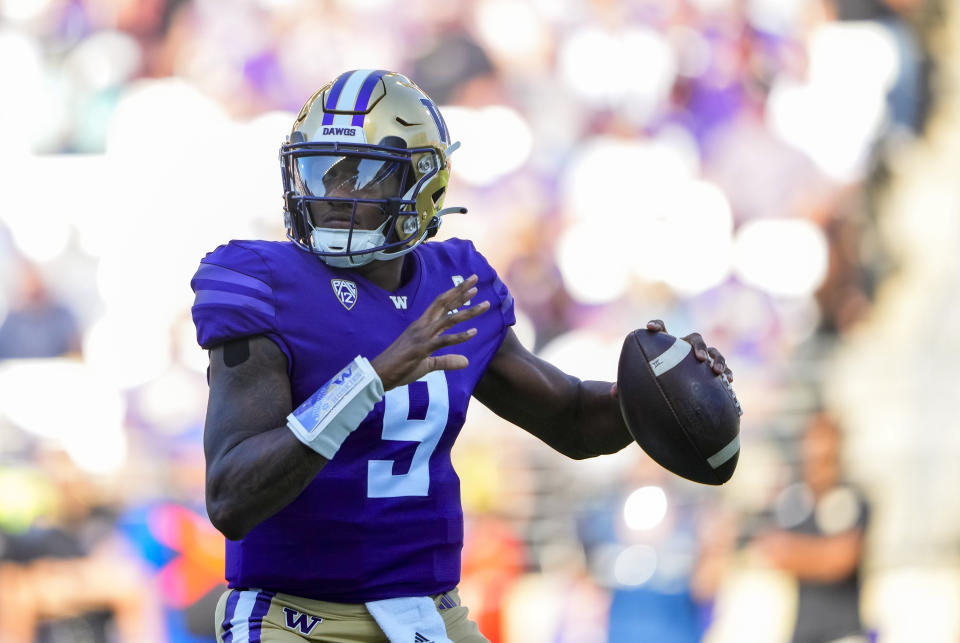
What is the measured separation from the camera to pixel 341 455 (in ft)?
7.39

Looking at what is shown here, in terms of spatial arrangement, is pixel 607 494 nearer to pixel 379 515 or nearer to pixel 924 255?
pixel 924 255

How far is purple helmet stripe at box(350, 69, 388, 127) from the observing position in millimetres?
2434

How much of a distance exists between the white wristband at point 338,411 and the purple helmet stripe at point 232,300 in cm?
23

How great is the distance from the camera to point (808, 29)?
5.67m

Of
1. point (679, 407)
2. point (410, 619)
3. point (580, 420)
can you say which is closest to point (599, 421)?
point (580, 420)

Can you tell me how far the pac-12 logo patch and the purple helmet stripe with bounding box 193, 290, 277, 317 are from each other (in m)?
0.16

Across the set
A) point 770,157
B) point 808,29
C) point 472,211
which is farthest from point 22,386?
point 808,29

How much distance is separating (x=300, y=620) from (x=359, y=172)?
82cm

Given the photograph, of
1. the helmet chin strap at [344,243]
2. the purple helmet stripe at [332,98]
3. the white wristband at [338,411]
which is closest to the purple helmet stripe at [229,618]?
the white wristband at [338,411]

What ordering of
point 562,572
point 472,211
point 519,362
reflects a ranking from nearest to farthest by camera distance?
point 519,362 → point 562,572 → point 472,211

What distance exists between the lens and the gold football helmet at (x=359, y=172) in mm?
2365

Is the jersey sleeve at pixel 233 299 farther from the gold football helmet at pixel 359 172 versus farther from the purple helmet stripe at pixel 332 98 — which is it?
the purple helmet stripe at pixel 332 98

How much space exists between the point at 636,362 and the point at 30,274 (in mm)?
4002

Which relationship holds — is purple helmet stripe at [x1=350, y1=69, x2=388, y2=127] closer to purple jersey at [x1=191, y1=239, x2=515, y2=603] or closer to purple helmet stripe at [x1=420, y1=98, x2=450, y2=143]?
purple helmet stripe at [x1=420, y1=98, x2=450, y2=143]
